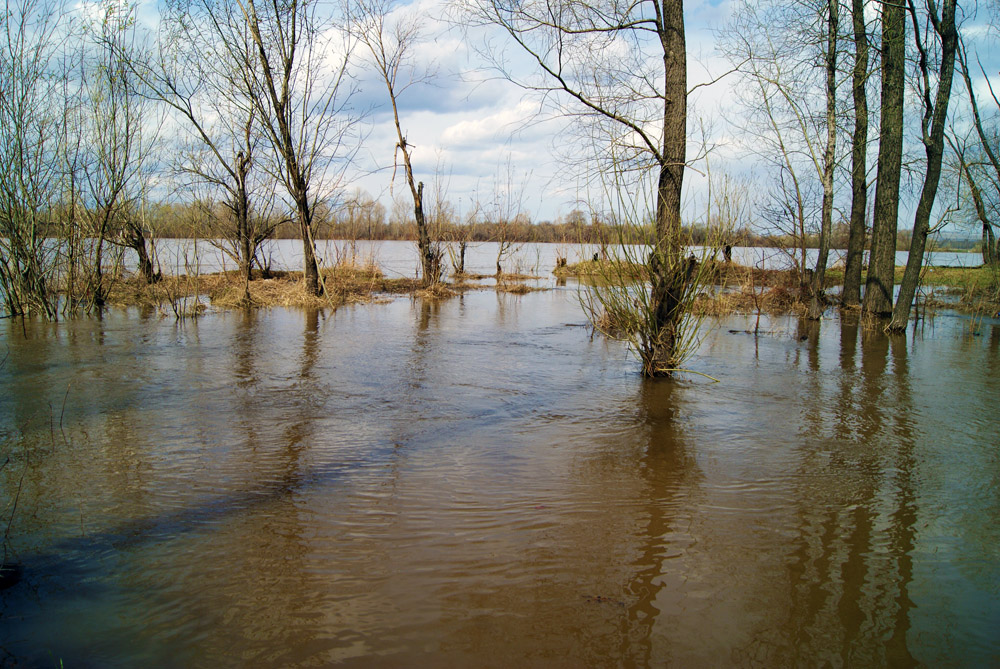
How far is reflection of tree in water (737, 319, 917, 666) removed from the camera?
2.85 meters

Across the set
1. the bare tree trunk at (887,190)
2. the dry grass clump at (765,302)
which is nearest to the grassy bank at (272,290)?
the dry grass clump at (765,302)

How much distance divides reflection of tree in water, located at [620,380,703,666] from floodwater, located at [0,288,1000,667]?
0.02 metres

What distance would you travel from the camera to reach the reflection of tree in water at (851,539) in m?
2.85

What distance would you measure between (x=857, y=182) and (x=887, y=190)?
59.7 inches

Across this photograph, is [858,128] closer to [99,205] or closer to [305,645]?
[305,645]

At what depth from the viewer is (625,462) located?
17.2 feet

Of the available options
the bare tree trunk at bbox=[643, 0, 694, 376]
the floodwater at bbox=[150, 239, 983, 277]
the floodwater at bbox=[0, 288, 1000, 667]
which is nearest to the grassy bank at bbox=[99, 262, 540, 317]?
the floodwater at bbox=[150, 239, 983, 277]

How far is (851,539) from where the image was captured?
3.83 m

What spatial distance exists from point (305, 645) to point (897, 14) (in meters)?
16.2

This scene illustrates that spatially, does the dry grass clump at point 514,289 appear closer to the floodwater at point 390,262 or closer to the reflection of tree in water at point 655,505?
the floodwater at point 390,262

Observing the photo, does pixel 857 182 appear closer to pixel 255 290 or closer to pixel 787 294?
pixel 787 294

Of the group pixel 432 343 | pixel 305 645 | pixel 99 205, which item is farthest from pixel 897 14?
pixel 99 205

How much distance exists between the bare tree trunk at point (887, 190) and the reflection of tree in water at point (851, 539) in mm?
8002

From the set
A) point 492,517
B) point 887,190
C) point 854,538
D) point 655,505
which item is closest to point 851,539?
point 854,538
